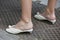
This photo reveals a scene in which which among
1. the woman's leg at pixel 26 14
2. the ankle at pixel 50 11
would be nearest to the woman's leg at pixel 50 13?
the ankle at pixel 50 11

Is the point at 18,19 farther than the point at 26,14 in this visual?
Yes

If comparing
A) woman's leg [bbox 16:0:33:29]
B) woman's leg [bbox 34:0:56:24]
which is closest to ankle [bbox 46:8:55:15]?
woman's leg [bbox 34:0:56:24]

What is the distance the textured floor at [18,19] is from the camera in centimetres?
156

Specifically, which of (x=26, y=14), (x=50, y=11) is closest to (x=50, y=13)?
(x=50, y=11)

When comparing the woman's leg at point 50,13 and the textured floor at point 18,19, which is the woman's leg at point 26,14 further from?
the woman's leg at point 50,13

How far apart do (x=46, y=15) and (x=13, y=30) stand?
0.42m

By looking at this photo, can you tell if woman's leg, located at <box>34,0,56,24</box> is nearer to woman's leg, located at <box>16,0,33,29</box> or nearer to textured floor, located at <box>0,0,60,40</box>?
textured floor, located at <box>0,0,60,40</box>

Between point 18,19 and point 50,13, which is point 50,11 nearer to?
point 50,13

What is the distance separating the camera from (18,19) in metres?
1.83

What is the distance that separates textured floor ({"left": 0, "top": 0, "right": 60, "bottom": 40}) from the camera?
156 cm

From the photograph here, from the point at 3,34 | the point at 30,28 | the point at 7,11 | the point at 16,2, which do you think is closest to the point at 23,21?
the point at 30,28

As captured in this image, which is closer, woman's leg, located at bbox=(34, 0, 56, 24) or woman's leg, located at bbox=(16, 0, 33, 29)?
woman's leg, located at bbox=(16, 0, 33, 29)

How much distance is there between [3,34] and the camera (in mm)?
1576

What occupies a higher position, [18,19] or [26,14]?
[26,14]
